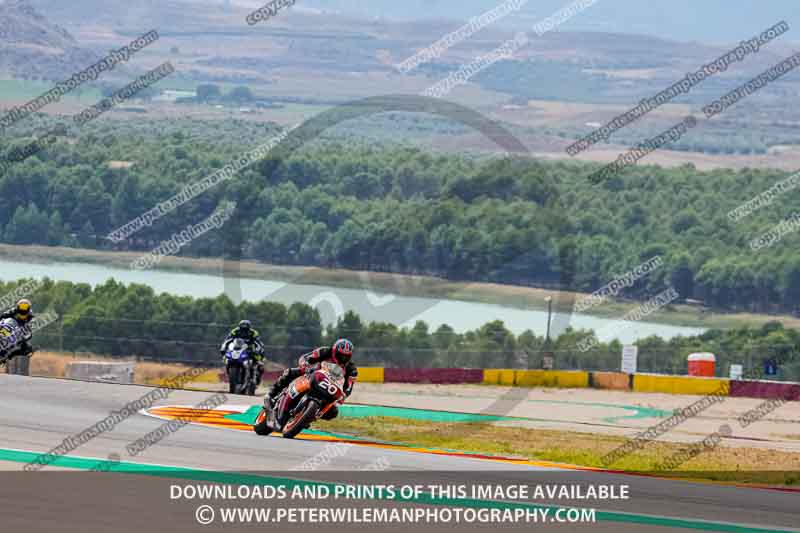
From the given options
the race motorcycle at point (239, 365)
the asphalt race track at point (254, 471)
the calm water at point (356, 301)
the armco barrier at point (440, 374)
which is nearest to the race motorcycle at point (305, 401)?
the asphalt race track at point (254, 471)

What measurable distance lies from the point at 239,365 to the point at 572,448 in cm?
636

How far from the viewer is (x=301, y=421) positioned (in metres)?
16.8

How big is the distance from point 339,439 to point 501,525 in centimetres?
607

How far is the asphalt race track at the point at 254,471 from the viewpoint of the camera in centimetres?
1213

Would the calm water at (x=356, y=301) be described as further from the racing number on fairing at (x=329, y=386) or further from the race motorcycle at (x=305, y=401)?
the racing number on fairing at (x=329, y=386)

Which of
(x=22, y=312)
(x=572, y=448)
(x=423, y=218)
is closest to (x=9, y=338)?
(x=22, y=312)

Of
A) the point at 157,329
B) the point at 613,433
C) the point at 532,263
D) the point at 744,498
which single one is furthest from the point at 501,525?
the point at 532,263

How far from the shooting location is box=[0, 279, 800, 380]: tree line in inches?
1480

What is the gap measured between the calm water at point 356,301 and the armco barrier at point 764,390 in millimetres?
34894

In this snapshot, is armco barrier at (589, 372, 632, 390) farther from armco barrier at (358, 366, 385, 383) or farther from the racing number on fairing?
the racing number on fairing

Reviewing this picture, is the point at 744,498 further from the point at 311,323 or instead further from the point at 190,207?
the point at 190,207

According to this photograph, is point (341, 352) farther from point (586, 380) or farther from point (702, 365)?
point (702, 365)

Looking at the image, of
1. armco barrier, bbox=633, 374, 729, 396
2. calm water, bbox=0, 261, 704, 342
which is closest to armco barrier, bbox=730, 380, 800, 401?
armco barrier, bbox=633, 374, 729, 396

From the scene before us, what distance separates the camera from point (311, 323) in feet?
181
